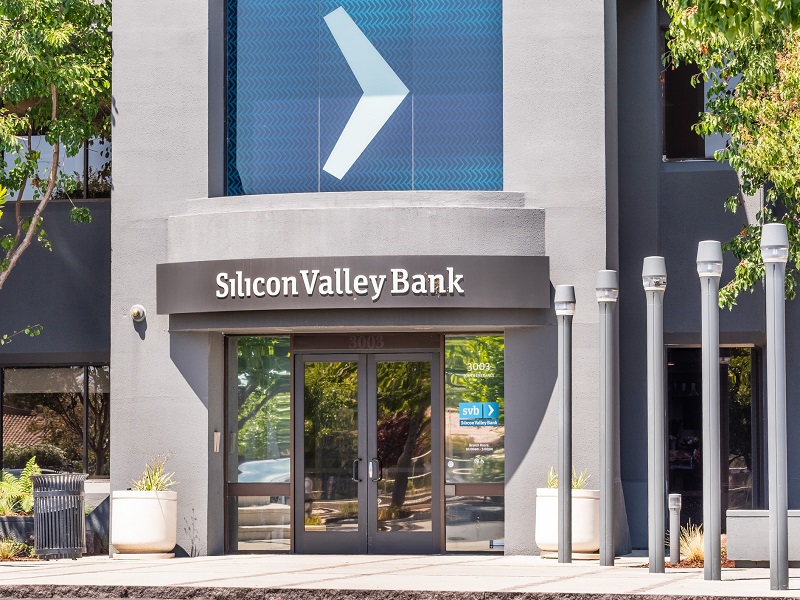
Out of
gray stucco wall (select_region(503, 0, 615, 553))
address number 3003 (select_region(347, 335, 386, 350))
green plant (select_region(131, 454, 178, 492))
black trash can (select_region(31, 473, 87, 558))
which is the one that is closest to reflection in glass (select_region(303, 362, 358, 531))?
address number 3003 (select_region(347, 335, 386, 350))

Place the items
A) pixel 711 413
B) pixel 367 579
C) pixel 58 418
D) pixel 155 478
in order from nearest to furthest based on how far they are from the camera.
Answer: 1. pixel 711 413
2. pixel 367 579
3. pixel 155 478
4. pixel 58 418

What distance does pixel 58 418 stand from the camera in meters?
22.0

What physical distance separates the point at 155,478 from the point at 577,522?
5.98m

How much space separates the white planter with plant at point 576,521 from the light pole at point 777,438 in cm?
404

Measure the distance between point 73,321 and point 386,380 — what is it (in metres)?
5.77

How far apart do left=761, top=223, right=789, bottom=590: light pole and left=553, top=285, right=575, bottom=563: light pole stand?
3267mm


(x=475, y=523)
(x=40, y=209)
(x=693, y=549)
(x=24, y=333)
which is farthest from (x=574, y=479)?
(x=24, y=333)

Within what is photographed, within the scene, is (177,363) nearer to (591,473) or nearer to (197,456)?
(197,456)

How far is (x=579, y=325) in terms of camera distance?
18547mm

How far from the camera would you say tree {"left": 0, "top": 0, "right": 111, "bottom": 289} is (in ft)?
63.0

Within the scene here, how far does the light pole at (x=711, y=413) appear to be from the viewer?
1427 centimetres

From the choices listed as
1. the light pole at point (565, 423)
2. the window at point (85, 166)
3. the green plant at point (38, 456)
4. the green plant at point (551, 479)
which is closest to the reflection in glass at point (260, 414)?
the green plant at point (38, 456)

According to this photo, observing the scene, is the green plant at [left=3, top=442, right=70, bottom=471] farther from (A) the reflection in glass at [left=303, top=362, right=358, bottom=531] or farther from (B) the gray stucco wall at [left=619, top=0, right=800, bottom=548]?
(B) the gray stucco wall at [left=619, top=0, right=800, bottom=548]

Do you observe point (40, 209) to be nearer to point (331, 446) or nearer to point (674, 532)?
point (331, 446)
